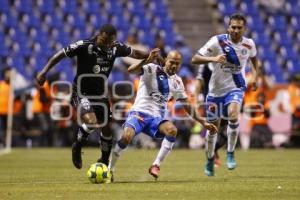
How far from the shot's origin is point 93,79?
497 inches

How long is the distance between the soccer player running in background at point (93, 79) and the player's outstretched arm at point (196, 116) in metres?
0.97

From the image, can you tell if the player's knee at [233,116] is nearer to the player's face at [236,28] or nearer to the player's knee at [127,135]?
the player's face at [236,28]

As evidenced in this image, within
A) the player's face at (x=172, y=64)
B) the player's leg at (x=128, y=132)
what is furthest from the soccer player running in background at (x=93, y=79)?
the player's leg at (x=128, y=132)

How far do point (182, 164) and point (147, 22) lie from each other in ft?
47.0

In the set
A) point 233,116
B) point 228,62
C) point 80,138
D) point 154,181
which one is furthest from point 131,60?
point 154,181

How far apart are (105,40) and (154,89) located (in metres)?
1.05

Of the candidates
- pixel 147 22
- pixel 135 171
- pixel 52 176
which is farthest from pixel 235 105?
pixel 147 22

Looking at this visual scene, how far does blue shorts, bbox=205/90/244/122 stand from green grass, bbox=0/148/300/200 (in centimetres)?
100

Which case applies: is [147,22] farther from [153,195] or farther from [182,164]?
[153,195]

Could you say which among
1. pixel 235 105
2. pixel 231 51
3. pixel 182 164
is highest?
pixel 231 51

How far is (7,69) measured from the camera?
25.6 m

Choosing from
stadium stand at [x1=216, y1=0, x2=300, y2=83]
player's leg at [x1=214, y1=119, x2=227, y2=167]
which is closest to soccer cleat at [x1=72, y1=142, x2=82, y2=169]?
player's leg at [x1=214, y1=119, x2=227, y2=167]

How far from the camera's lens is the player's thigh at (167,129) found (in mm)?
11992

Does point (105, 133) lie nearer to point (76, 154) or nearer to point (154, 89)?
point (76, 154)
